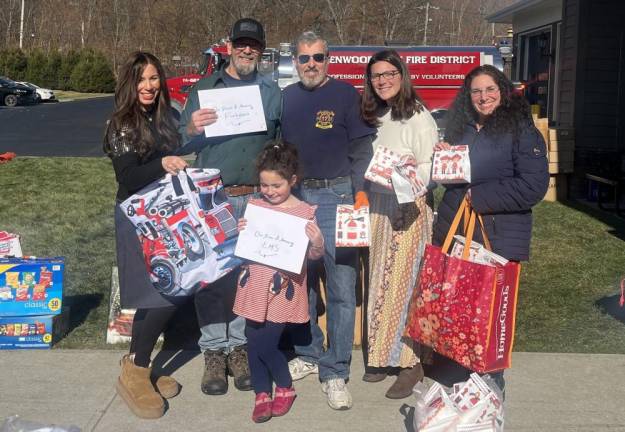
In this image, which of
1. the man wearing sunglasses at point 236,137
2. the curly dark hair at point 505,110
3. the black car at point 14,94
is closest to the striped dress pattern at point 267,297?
the man wearing sunglasses at point 236,137

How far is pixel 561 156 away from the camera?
11578mm

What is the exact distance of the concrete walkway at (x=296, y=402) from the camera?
4.12 m

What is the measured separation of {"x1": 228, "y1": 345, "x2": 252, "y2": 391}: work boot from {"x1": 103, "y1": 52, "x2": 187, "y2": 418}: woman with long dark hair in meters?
0.44

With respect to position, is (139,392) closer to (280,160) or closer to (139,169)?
(139,169)

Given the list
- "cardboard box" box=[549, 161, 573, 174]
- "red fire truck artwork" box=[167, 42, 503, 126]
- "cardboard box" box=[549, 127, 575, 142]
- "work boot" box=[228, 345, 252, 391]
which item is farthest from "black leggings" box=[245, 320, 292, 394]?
"red fire truck artwork" box=[167, 42, 503, 126]

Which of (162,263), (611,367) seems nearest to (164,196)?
(162,263)

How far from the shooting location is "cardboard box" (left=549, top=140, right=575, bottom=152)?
37.7 ft

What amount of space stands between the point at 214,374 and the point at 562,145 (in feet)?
27.1

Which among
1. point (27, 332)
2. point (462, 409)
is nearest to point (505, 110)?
point (462, 409)

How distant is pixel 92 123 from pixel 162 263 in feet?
78.7

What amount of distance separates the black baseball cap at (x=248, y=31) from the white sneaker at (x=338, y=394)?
1871 millimetres

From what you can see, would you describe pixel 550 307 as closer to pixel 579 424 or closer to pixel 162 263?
pixel 579 424

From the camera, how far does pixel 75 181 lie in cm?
1152

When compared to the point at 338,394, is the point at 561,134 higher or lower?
higher
